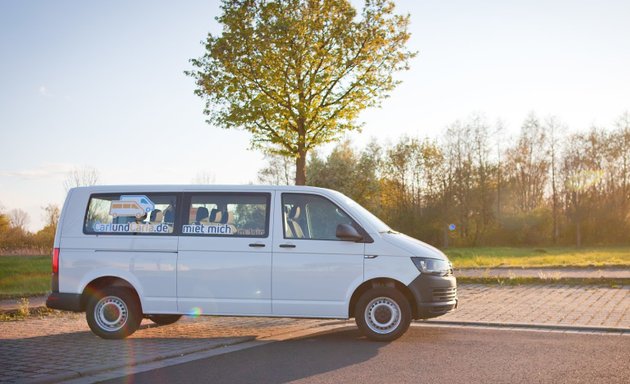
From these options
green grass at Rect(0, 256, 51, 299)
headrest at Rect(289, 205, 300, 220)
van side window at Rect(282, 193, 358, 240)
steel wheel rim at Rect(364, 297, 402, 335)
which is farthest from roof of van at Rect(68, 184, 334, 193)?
green grass at Rect(0, 256, 51, 299)

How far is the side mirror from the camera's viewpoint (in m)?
9.27

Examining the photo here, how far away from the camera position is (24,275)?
27.1 m

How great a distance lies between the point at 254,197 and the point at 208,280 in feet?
4.41

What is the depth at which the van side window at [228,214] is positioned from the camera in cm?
970

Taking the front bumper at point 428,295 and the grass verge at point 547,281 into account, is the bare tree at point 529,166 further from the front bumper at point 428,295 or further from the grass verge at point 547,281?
the front bumper at point 428,295

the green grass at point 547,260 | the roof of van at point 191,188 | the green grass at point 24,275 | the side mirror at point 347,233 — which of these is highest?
the roof of van at point 191,188

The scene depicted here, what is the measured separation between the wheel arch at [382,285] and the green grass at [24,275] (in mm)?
10391

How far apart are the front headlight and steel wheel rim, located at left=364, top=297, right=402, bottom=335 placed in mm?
628

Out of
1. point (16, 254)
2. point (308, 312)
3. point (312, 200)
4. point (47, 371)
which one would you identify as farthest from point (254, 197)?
point (16, 254)

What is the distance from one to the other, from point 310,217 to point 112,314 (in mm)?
3193

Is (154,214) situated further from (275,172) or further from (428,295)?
(275,172)

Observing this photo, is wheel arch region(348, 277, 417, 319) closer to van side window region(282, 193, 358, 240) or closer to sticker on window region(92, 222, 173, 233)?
van side window region(282, 193, 358, 240)

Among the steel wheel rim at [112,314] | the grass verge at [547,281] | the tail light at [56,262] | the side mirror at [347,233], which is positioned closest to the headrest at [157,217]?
the steel wheel rim at [112,314]

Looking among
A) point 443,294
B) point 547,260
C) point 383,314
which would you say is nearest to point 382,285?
point 383,314
